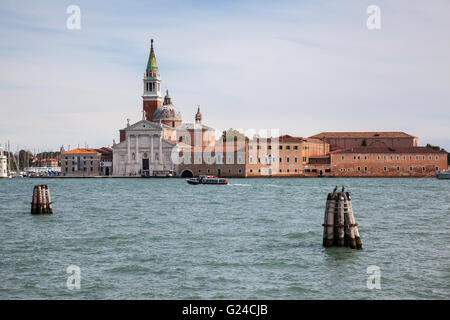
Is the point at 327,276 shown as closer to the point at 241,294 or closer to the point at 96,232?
the point at 241,294

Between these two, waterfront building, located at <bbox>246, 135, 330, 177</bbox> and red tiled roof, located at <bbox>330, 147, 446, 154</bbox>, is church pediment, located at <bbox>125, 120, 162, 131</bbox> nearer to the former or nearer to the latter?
waterfront building, located at <bbox>246, 135, 330, 177</bbox>

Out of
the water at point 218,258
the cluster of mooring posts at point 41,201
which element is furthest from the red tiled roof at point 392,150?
the cluster of mooring posts at point 41,201

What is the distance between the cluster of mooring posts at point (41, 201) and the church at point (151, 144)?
47798 millimetres

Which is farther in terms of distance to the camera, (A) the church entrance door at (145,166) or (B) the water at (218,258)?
(A) the church entrance door at (145,166)

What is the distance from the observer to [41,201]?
21.1m

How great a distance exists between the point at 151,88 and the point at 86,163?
12.6 meters

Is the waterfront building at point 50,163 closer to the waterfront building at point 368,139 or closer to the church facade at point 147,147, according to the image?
the church facade at point 147,147

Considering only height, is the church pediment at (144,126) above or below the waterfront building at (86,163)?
above

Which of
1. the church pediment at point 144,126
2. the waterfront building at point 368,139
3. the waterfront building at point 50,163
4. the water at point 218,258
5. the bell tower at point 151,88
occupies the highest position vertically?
the bell tower at point 151,88

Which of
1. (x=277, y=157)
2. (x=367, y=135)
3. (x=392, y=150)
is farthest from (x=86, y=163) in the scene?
(x=392, y=150)

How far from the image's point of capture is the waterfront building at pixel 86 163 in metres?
75.8

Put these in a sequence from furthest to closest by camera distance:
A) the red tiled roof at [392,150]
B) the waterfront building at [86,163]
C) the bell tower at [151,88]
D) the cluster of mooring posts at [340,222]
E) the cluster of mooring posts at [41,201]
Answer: the bell tower at [151,88], the waterfront building at [86,163], the red tiled roof at [392,150], the cluster of mooring posts at [41,201], the cluster of mooring posts at [340,222]

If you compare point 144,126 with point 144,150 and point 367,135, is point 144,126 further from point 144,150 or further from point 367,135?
point 367,135

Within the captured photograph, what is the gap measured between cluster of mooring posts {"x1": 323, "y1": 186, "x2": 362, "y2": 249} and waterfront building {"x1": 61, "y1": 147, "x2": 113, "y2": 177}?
65.3 meters
